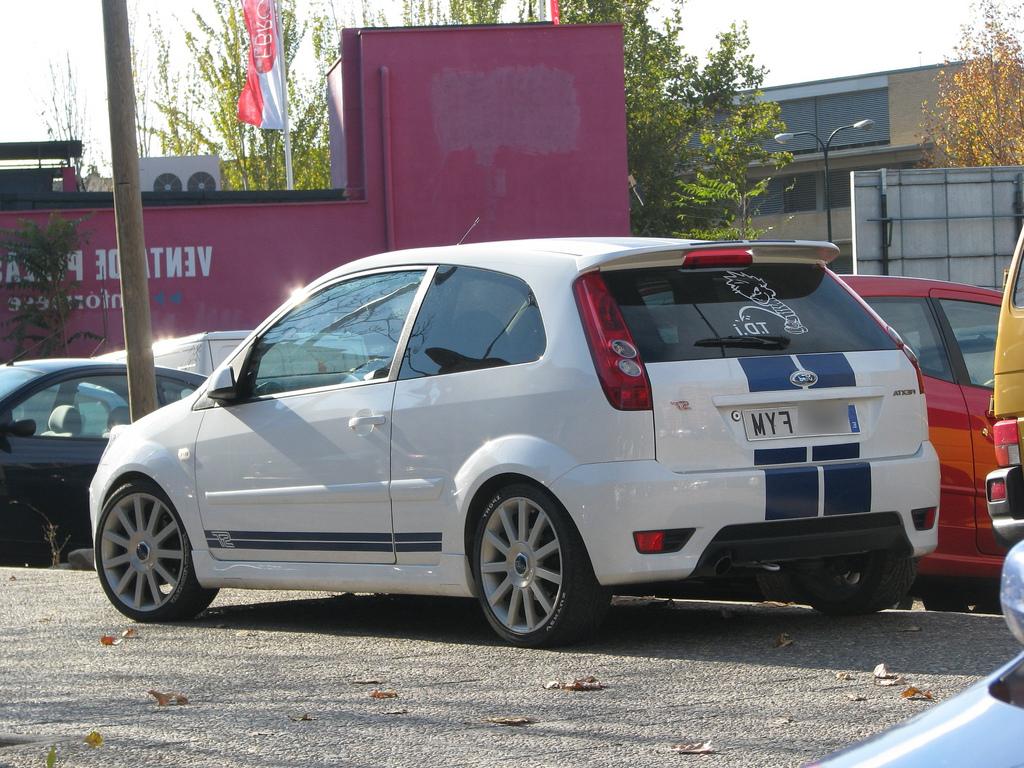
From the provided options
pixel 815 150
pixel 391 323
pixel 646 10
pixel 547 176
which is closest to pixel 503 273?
pixel 391 323

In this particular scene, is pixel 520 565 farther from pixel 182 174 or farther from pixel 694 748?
pixel 182 174

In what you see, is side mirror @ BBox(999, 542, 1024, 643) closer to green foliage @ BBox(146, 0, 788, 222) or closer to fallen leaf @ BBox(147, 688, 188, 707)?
fallen leaf @ BBox(147, 688, 188, 707)

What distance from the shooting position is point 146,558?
311 inches

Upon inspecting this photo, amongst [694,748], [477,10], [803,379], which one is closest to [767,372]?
[803,379]

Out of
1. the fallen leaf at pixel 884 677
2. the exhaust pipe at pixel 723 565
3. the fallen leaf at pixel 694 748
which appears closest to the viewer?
the fallen leaf at pixel 694 748

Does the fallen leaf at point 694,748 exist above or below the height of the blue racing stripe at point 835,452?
below

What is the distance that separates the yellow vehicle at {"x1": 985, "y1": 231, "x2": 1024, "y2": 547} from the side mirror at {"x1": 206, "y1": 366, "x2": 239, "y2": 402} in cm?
339

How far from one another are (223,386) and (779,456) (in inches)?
105

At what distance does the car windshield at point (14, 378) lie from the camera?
35.5 feet

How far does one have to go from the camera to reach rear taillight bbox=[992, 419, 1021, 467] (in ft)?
23.5

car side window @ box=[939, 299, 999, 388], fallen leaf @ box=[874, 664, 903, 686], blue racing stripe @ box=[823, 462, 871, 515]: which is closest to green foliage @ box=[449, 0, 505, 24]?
car side window @ box=[939, 299, 999, 388]

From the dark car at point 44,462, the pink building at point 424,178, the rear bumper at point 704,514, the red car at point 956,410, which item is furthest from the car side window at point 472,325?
the pink building at point 424,178

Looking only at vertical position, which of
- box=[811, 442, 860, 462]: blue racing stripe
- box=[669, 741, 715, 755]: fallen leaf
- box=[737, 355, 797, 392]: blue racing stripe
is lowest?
box=[669, 741, 715, 755]: fallen leaf

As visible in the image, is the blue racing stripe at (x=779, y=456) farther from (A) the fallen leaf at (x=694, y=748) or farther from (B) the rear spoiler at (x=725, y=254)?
(A) the fallen leaf at (x=694, y=748)
